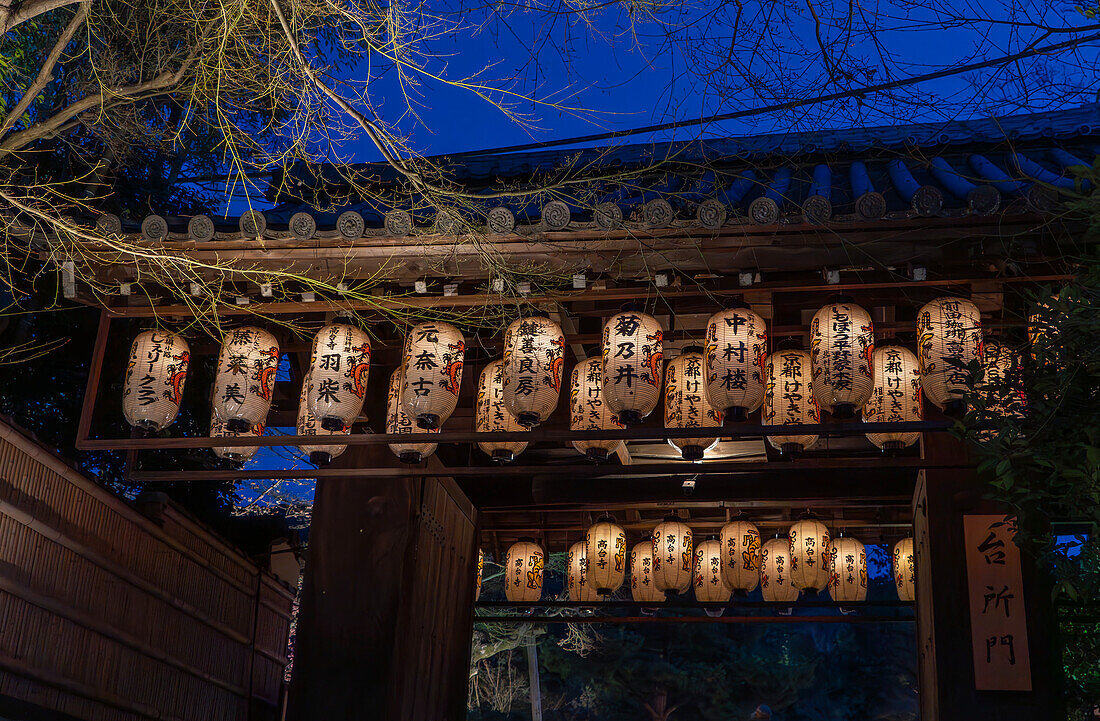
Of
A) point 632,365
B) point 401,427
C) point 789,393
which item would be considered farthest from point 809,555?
point 401,427

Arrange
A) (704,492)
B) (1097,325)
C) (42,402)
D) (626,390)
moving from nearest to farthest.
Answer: (1097,325) < (626,390) < (704,492) < (42,402)

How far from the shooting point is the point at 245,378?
6676 millimetres

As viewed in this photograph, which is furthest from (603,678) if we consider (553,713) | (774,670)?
(774,670)

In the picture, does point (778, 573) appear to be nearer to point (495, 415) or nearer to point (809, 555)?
point (809, 555)

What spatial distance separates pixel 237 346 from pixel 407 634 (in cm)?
259

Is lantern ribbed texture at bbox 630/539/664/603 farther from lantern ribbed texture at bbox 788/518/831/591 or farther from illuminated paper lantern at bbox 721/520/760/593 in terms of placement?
lantern ribbed texture at bbox 788/518/831/591

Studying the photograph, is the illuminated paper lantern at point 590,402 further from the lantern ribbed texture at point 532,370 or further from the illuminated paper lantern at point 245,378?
the illuminated paper lantern at point 245,378

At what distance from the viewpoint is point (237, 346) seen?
22.2 feet

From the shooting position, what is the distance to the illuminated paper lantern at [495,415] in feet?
22.2

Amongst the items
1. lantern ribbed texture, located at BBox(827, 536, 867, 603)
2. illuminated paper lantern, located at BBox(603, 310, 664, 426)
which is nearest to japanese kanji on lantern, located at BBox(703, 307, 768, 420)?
illuminated paper lantern, located at BBox(603, 310, 664, 426)

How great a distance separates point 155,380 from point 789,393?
14.6 ft

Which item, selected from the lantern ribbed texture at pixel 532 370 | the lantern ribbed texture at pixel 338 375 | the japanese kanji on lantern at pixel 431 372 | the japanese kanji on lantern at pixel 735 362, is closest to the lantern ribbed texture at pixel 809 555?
the japanese kanji on lantern at pixel 735 362

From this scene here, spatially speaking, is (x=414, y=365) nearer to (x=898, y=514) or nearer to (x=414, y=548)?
(x=414, y=548)

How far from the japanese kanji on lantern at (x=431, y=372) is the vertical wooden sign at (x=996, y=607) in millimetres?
3825
